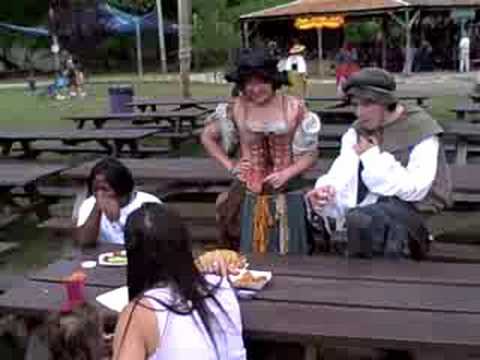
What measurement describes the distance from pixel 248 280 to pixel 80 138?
6.17 metres

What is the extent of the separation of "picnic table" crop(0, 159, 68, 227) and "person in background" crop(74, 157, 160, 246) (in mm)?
2391

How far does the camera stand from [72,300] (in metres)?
2.88

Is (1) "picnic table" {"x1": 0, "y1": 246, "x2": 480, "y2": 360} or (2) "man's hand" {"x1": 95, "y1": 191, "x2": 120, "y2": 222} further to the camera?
(2) "man's hand" {"x1": 95, "y1": 191, "x2": 120, "y2": 222}

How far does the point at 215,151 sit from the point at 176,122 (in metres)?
7.28

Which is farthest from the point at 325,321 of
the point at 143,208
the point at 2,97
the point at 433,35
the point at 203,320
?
the point at 433,35

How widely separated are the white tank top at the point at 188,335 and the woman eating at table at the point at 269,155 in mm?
1732

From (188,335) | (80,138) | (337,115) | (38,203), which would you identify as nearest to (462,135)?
(337,115)

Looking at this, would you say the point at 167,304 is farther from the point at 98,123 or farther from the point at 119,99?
the point at 119,99

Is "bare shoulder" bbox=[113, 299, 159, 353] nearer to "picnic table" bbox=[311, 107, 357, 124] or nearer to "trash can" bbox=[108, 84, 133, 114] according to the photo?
"picnic table" bbox=[311, 107, 357, 124]

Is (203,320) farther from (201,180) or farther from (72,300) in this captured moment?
(201,180)

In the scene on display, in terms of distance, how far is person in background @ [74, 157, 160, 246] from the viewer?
3922 mm

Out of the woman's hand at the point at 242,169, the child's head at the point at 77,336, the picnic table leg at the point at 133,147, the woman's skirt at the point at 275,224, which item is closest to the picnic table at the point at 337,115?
the picnic table leg at the point at 133,147

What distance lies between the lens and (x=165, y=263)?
2.46 m

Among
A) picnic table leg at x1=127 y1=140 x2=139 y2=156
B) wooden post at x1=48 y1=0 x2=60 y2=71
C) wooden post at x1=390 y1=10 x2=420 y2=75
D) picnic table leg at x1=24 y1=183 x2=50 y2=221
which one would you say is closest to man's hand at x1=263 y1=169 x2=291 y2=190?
picnic table leg at x1=24 y1=183 x2=50 y2=221
